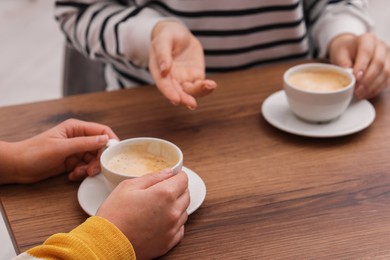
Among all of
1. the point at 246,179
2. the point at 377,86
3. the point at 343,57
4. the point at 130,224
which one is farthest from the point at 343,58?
the point at 130,224

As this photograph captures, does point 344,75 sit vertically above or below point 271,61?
above

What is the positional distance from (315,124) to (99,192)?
404 millimetres

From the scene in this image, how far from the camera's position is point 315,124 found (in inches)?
43.8

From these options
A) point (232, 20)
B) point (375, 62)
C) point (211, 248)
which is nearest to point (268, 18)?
point (232, 20)

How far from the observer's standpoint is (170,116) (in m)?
1.16

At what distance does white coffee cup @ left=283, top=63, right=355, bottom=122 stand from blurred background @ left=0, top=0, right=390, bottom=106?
1.84 m

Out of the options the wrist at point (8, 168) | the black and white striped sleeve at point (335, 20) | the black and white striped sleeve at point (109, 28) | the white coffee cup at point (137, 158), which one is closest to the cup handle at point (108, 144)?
the white coffee cup at point (137, 158)

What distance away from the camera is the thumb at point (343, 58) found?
1249 mm

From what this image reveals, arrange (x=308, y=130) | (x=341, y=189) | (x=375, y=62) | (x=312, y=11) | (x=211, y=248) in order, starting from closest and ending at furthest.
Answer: (x=211, y=248) → (x=341, y=189) → (x=308, y=130) → (x=375, y=62) → (x=312, y=11)

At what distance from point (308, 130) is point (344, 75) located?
6.0 inches

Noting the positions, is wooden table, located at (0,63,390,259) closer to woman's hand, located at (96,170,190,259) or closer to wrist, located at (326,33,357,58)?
woman's hand, located at (96,170,190,259)

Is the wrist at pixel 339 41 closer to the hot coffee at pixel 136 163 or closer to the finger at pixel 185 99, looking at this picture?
the finger at pixel 185 99

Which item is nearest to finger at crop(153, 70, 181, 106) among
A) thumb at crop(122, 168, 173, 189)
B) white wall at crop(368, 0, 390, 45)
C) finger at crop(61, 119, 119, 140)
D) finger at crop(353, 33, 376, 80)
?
finger at crop(61, 119, 119, 140)

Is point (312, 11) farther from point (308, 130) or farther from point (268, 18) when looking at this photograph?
point (308, 130)
